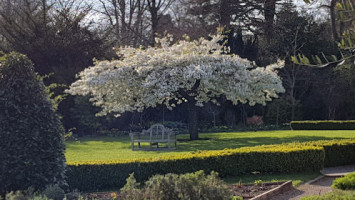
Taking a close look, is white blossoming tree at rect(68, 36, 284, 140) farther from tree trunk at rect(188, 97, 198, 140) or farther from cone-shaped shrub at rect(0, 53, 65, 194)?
cone-shaped shrub at rect(0, 53, 65, 194)

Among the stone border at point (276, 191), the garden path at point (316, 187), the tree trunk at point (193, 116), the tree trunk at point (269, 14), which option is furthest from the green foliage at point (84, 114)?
the stone border at point (276, 191)

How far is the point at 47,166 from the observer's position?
7375 millimetres

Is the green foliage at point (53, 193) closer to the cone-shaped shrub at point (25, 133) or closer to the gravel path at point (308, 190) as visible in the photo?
the cone-shaped shrub at point (25, 133)

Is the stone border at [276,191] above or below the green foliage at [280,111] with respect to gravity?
below

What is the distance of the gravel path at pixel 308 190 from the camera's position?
823 cm

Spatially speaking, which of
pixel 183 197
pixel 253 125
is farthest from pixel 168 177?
pixel 253 125

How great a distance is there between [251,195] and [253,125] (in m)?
19.2

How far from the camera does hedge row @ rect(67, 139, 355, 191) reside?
370 inches

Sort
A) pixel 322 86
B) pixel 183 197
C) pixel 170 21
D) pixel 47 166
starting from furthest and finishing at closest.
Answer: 1. pixel 170 21
2. pixel 322 86
3. pixel 47 166
4. pixel 183 197

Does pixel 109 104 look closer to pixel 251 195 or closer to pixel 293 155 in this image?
pixel 293 155

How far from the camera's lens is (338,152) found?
1179cm

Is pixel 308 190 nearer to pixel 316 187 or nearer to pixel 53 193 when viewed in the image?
pixel 316 187

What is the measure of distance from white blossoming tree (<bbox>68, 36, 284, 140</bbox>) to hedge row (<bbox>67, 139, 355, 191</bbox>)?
658 cm

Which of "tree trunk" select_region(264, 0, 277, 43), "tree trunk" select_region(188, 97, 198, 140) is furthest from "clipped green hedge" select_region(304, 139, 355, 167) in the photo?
"tree trunk" select_region(264, 0, 277, 43)
